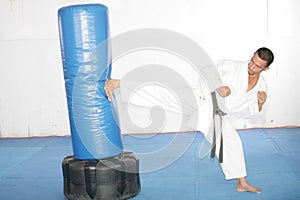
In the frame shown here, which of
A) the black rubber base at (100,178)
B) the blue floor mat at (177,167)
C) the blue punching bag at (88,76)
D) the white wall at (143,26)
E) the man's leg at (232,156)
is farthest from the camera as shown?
the white wall at (143,26)

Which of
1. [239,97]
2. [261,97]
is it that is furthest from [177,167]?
[261,97]

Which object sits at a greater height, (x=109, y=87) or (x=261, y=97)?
(x=109, y=87)

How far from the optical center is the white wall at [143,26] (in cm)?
602

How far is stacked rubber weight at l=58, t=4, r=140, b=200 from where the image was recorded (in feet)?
10.1

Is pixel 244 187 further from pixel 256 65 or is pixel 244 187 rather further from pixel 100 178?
pixel 100 178

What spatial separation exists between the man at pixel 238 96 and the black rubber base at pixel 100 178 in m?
0.64

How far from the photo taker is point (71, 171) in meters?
3.29

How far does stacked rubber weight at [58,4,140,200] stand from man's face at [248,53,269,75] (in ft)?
4.47

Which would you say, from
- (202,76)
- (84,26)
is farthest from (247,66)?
(84,26)

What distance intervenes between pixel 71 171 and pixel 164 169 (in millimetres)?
1395

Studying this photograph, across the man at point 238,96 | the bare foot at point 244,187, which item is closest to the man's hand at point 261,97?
the man at point 238,96

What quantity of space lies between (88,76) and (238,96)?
150cm

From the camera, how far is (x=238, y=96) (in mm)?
3520

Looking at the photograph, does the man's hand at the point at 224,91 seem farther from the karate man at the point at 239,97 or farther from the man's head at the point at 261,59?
the man's head at the point at 261,59
